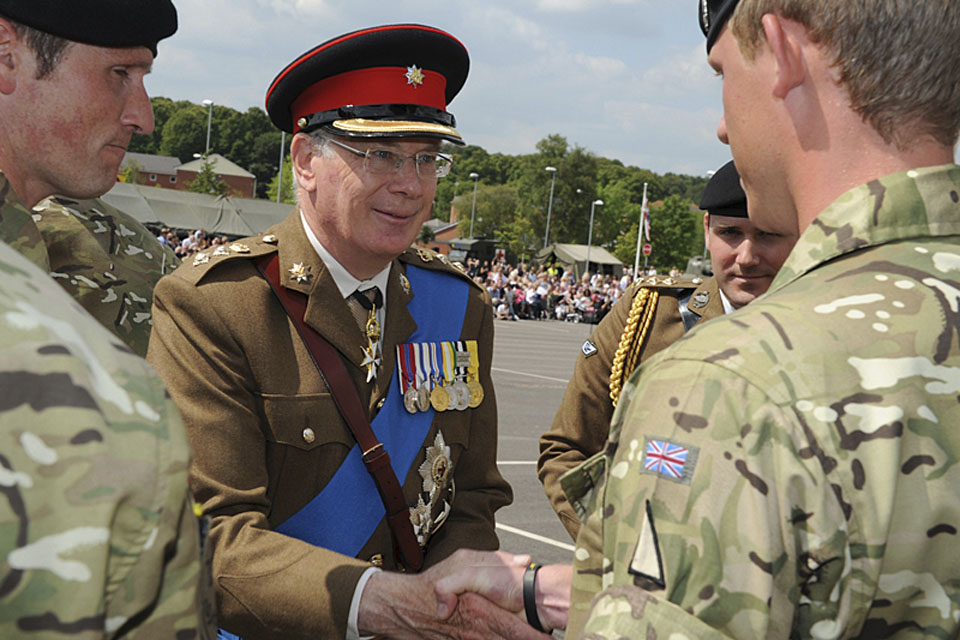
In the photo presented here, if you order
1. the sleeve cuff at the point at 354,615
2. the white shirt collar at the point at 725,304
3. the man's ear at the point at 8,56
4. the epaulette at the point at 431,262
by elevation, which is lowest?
the sleeve cuff at the point at 354,615

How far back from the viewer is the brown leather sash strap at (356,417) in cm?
269

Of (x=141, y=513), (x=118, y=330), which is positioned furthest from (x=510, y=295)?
(x=141, y=513)

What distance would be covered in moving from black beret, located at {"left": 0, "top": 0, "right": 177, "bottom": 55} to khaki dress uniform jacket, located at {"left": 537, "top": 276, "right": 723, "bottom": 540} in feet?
6.22

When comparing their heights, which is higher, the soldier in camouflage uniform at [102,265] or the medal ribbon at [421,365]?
the soldier in camouflage uniform at [102,265]

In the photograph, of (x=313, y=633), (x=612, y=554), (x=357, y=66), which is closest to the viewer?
(x=612, y=554)

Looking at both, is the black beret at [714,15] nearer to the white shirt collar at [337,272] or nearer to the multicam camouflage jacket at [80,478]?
the multicam camouflage jacket at [80,478]

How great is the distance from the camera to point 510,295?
33094 mm

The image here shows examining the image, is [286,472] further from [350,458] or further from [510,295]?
[510,295]

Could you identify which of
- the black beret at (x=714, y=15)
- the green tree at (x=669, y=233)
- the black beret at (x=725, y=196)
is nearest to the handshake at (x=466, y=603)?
the black beret at (x=714, y=15)

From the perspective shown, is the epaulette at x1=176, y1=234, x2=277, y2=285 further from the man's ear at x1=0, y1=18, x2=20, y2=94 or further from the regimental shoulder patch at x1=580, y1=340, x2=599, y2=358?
the regimental shoulder patch at x1=580, y1=340, x2=599, y2=358

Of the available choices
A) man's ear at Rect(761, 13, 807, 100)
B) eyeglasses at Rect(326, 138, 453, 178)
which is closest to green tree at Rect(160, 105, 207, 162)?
eyeglasses at Rect(326, 138, 453, 178)

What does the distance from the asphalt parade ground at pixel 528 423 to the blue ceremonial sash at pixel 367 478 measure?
3.81 m

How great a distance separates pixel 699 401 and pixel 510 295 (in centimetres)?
3187

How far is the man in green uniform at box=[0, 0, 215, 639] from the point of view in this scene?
82cm
